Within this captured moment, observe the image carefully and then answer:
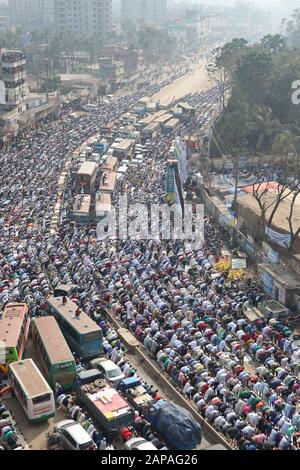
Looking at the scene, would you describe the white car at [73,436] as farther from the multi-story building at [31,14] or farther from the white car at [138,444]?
the multi-story building at [31,14]

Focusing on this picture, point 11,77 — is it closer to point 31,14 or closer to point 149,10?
point 31,14

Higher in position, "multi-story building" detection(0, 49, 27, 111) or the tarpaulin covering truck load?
"multi-story building" detection(0, 49, 27, 111)

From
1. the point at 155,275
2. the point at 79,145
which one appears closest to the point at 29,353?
the point at 155,275

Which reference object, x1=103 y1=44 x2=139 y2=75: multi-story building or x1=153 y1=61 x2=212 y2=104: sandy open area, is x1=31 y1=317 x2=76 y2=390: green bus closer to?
x1=153 y1=61 x2=212 y2=104: sandy open area

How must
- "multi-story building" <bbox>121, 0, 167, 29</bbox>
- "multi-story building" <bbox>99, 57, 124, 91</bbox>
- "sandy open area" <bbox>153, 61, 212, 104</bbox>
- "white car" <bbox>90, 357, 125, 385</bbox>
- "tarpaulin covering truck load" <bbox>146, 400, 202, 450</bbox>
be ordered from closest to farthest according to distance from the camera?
"tarpaulin covering truck load" <bbox>146, 400, 202, 450</bbox>, "white car" <bbox>90, 357, 125, 385</bbox>, "sandy open area" <bbox>153, 61, 212, 104</bbox>, "multi-story building" <bbox>99, 57, 124, 91</bbox>, "multi-story building" <bbox>121, 0, 167, 29</bbox>

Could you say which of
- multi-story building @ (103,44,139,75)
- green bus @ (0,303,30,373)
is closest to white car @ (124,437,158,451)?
green bus @ (0,303,30,373)
